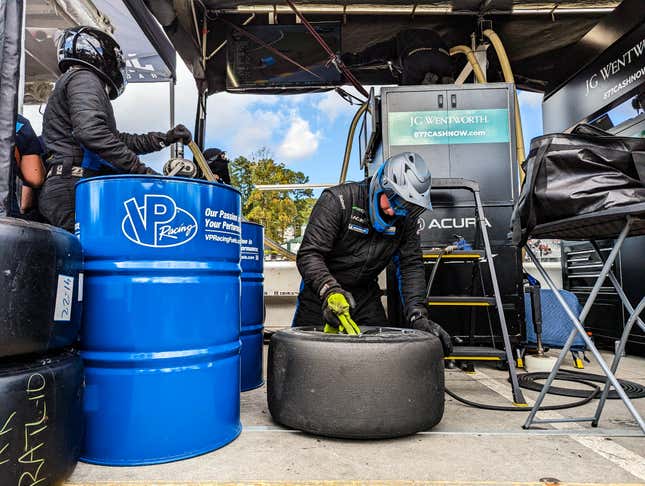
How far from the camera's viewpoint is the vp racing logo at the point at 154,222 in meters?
1.61

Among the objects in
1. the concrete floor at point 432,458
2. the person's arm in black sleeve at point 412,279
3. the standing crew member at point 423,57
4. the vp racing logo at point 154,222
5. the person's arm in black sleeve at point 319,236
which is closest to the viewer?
the concrete floor at point 432,458

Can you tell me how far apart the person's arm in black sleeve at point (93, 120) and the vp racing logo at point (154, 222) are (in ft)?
1.66

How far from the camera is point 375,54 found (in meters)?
5.77

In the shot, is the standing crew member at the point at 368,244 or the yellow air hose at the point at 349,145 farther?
the yellow air hose at the point at 349,145

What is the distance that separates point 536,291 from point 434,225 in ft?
3.02

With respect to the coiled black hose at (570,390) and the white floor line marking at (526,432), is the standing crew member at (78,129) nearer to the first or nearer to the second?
the white floor line marking at (526,432)

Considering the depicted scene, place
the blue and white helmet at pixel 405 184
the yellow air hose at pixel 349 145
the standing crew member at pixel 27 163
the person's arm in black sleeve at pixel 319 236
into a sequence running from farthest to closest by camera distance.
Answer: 1. the yellow air hose at pixel 349 145
2. the person's arm in black sleeve at pixel 319 236
3. the blue and white helmet at pixel 405 184
4. the standing crew member at pixel 27 163

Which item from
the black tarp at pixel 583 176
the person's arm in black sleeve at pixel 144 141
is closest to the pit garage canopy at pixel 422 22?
the person's arm in black sleeve at pixel 144 141

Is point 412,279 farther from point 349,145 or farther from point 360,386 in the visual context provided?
point 349,145

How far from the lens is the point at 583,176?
174 cm

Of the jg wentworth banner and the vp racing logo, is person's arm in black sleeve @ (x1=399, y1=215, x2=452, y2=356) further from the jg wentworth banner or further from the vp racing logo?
the vp racing logo

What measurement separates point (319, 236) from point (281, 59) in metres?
3.90

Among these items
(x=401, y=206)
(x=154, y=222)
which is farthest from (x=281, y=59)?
(x=154, y=222)

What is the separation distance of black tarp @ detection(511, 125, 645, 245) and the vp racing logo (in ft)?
4.71
